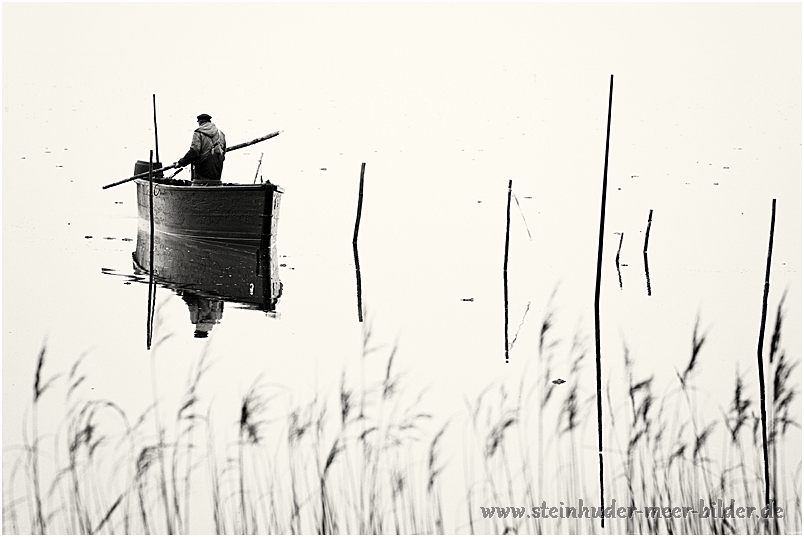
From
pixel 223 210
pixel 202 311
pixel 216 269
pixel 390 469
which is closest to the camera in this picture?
pixel 390 469

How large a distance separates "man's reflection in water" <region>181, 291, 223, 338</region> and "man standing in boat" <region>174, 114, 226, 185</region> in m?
3.53

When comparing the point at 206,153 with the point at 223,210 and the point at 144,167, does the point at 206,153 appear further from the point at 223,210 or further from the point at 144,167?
the point at 144,167

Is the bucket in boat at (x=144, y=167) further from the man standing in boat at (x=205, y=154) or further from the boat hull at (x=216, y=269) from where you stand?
the man standing in boat at (x=205, y=154)

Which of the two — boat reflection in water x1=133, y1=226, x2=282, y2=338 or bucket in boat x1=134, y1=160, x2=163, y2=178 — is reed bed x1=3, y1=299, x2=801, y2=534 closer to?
boat reflection in water x1=133, y1=226, x2=282, y2=338

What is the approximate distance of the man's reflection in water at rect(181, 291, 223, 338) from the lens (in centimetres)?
1427

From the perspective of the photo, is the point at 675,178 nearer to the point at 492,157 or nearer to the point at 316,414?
the point at 492,157

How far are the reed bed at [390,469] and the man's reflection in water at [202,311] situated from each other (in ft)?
11.4

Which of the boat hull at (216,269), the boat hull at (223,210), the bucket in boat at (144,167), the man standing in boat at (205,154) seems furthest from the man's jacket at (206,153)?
the bucket in boat at (144,167)

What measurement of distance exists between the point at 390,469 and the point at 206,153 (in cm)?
1220

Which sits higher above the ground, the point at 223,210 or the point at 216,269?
the point at 223,210

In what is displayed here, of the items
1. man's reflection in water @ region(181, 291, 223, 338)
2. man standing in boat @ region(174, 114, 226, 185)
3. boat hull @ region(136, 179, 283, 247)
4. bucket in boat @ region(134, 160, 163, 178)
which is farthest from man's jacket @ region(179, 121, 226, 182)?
man's reflection in water @ region(181, 291, 223, 338)

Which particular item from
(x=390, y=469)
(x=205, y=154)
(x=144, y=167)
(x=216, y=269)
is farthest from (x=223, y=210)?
(x=390, y=469)

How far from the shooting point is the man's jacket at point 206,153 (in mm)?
19516

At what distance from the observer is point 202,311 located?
1546 centimetres
